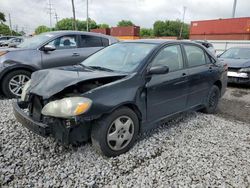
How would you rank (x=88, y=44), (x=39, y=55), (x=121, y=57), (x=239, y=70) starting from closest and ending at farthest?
(x=121, y=57) < (x=39, y=55) < (x=88, y=44) < (x=239, y=70)

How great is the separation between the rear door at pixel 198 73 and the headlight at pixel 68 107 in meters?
2.19

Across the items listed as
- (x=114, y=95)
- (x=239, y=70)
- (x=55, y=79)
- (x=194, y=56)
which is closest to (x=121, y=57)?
(x=114, y=95)

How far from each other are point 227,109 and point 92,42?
410cm

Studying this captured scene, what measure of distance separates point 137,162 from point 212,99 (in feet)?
9.10

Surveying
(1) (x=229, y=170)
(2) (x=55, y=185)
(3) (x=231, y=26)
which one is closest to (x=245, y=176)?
(1) (x=229, y=170)

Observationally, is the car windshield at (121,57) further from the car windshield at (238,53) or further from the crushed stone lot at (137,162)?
the car windshield at (238,53)

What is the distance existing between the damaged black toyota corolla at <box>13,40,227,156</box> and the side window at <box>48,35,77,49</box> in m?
2.39

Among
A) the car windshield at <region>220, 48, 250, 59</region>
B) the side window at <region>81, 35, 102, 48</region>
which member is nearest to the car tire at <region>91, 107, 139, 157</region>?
the side window at <region>81, 35, 102, 48</region>

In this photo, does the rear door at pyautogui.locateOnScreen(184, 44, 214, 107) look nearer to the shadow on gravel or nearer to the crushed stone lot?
the crushed stone lot

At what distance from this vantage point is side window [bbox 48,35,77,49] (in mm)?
6273

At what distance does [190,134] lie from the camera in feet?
13.2

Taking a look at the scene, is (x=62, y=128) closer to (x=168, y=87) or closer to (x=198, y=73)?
(x=168, y=87)

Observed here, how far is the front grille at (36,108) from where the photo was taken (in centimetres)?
303

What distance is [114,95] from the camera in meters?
3.00
